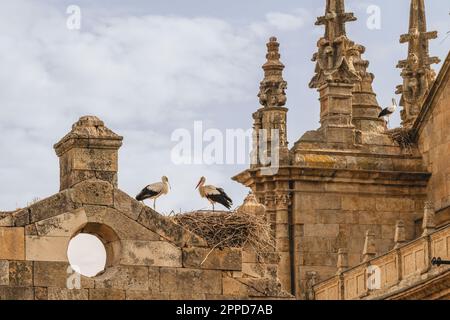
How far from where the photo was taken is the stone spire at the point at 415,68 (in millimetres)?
59250

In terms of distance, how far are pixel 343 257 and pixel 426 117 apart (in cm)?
476

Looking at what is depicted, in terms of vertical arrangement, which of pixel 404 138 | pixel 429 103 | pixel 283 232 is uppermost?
pixel 429 103

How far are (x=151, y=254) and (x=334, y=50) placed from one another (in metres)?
21.1

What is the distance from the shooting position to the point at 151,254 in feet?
120

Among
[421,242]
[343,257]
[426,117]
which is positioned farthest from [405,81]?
[421,242]

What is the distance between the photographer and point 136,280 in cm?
3638

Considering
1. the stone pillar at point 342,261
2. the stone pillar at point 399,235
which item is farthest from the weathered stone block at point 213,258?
the stone pillar at point 342,261

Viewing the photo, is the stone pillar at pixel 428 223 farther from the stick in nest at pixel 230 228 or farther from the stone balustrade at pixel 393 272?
the stick in nest at pixel 230 228

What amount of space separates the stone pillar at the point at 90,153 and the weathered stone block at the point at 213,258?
1.51m

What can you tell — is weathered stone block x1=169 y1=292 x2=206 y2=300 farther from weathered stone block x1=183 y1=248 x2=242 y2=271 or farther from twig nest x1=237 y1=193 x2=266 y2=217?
twig nest x1=237 y1=193 x2=266 y2=217

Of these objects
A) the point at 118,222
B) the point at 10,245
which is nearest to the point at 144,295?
the point at 118,222

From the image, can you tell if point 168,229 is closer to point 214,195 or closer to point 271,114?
point 214,195
